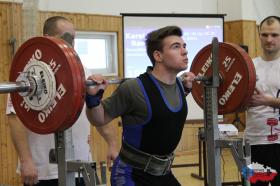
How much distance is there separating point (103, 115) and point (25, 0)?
147 inches

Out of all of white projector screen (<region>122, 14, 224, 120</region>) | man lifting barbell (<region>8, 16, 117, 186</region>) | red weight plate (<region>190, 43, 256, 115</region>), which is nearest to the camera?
man lifting barbell (<region>8, 16, 117, 186</region>)

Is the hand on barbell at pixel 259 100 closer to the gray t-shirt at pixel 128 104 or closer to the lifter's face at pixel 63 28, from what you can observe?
the gray t-shirt at pixel 128 104

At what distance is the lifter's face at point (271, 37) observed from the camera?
2.96 meters

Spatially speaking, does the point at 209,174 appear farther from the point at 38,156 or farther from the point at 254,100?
the point at 38,156

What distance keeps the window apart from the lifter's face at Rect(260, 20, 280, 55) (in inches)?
137

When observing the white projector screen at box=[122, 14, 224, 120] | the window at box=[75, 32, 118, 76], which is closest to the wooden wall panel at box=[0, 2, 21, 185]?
the window at box=[75, 32, 118, 76]

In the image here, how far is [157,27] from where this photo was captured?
622 cm

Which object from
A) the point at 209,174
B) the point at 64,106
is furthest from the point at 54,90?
the point at 209,174

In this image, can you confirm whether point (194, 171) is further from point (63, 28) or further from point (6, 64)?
point (63, 28)

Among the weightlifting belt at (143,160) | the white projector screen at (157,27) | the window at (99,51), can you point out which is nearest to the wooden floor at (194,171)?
the white projector screen at (157,27)

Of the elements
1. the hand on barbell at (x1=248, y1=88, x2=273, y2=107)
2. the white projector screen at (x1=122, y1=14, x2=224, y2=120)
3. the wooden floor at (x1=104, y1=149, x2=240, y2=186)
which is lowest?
the wooden floor at (x1=104, y1=149, x2=240, y2=186)

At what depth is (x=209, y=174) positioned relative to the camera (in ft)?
8.56

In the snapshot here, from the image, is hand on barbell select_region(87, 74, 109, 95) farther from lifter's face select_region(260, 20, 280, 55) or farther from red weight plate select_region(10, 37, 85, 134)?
lifter's face select_region(260, 20, 280, 55)

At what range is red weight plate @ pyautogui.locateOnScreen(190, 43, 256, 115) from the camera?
2602 mm
